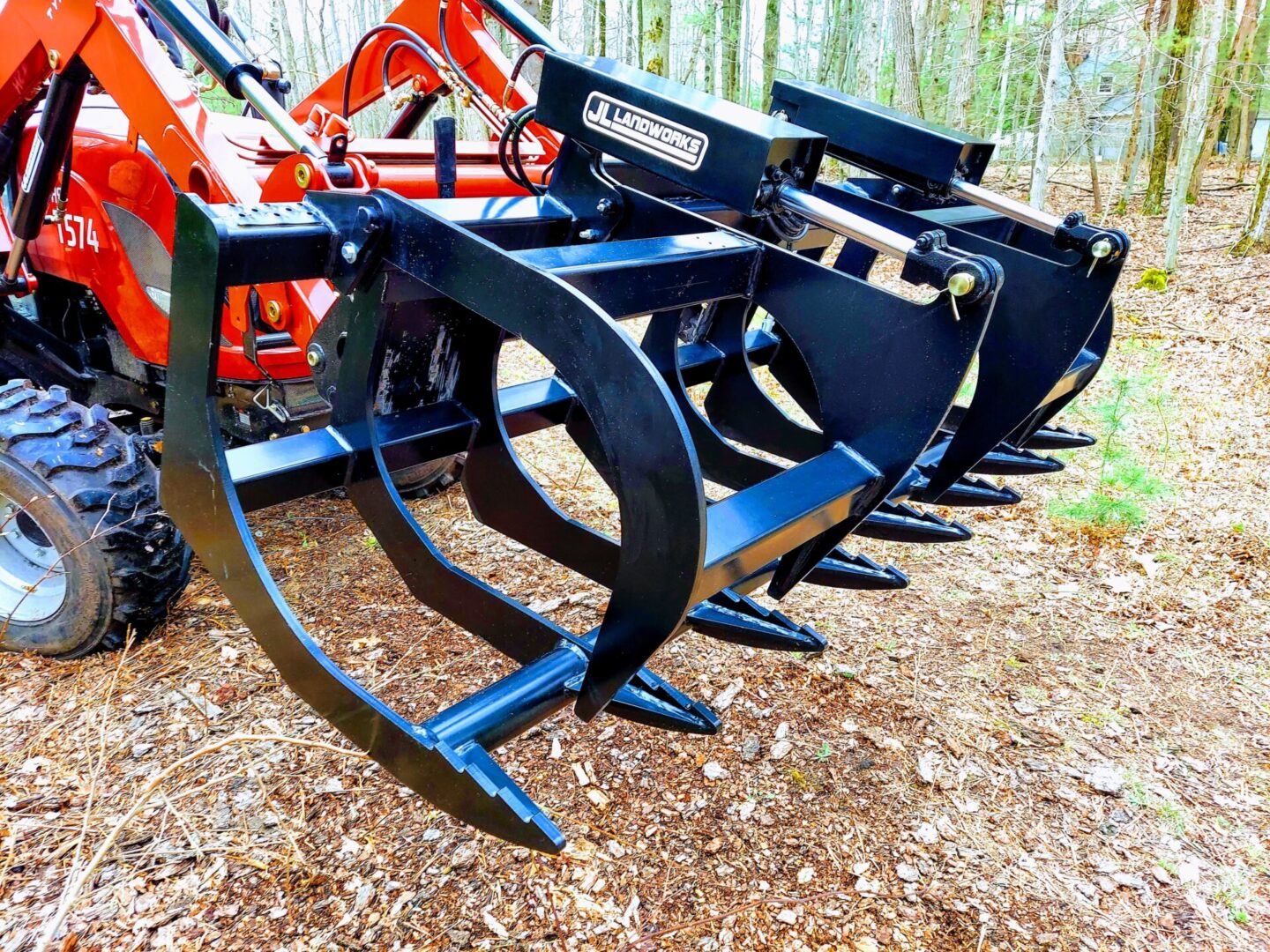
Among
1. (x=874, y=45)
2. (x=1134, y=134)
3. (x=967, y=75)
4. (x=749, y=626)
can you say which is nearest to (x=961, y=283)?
(x=749, y=626)

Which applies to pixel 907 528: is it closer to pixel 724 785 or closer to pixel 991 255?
pixel 991 255

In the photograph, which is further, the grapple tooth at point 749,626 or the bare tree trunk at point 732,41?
the bare tree trunk at point 732,41

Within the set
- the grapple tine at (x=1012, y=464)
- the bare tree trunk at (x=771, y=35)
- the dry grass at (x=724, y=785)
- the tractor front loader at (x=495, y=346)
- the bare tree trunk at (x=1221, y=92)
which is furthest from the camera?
the bare tree trunk at (x=771, y=35)

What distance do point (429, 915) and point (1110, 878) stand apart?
66.1 inches

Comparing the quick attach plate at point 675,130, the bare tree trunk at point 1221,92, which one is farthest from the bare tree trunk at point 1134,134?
the quick attach plate at point 675,130

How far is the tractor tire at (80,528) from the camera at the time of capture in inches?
101

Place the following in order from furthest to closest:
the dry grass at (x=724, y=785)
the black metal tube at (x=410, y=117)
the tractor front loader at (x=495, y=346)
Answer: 1. the black metal tube at (x=410, y=117)
2. the dry grass at (x=724, y=785)
3. the tractor front loader at (x=495, y=346)

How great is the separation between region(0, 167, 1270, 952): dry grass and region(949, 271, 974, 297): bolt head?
1.43 m

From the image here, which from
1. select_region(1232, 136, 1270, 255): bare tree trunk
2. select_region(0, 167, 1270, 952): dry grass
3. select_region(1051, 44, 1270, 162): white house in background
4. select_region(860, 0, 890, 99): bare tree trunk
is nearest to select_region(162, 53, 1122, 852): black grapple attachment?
select_region(0, 167, 1270, 952): dry grass

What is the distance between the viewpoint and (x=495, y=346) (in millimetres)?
2203

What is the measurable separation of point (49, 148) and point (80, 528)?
1.14 m

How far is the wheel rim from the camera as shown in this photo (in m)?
2.77

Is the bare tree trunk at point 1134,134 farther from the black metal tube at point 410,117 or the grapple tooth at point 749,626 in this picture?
the grapple tooth at point 749,626

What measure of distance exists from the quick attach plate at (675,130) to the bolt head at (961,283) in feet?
1.43
